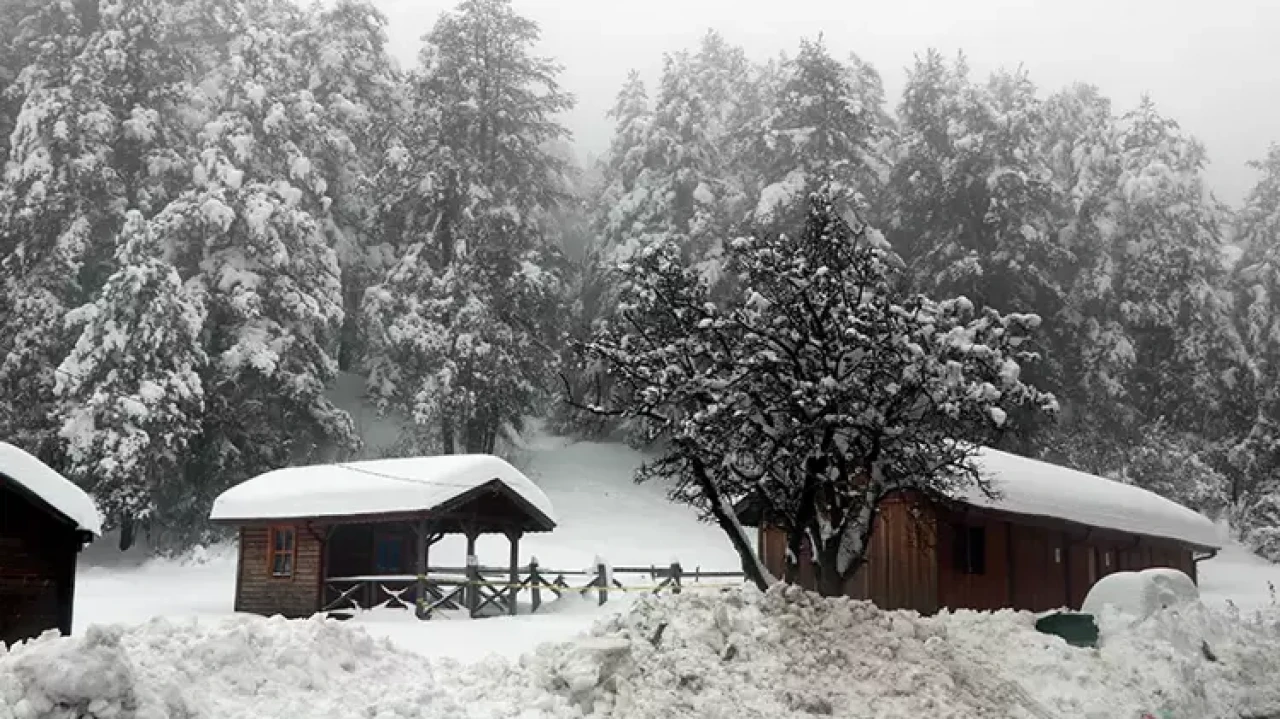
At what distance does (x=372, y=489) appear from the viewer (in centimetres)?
2664

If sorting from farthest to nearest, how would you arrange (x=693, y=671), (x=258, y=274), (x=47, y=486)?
(x=258, y=274), (x=47, y=486), (x=693, y=671)

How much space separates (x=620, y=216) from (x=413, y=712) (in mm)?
38613

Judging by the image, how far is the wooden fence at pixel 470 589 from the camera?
25.5 metres

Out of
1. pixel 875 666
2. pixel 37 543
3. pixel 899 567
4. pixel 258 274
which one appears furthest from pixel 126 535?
pixel 875 666

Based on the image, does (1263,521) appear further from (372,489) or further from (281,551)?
(281,551)

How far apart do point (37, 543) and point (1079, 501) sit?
2117cm

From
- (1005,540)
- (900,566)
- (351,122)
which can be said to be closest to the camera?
(900,566)

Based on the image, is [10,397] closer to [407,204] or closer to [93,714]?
[407,204]

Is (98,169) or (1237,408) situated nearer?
(98,169)

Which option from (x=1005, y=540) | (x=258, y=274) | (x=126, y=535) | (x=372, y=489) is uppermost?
(x=258, y=274)

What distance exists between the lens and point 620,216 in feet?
158

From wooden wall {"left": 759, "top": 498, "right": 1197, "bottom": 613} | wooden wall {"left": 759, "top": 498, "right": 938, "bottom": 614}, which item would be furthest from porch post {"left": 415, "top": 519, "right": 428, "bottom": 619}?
wooden wall {"left": 759, "top": 498, "right": 938, "bottom": 614}

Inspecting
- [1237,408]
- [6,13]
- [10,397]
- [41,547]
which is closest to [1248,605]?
[1237,408]

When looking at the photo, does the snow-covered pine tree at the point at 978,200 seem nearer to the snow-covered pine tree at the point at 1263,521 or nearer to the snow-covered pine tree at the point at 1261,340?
the snow-covered pine tree at the point at 1261,340
